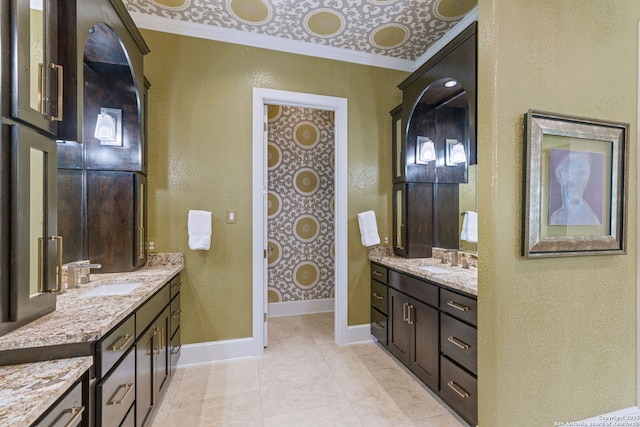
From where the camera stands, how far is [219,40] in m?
2.59

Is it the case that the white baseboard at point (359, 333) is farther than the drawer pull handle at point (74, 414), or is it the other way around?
the white baseboard at point (359, 333)

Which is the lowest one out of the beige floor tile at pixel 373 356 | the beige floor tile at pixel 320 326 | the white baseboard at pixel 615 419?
the beige floor tile at pixel 320 326

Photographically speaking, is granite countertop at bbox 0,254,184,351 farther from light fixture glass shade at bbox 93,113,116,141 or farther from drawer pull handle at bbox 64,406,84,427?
light fixture glass shade at bbox 93,113,116,141

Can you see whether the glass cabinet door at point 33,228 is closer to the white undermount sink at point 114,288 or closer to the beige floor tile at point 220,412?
the white undermount sink at point 114,288

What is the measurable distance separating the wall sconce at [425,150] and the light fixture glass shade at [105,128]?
8.50 feet

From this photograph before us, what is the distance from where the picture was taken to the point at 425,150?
2725mm

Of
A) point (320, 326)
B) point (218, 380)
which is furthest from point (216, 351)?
point (320, 326)

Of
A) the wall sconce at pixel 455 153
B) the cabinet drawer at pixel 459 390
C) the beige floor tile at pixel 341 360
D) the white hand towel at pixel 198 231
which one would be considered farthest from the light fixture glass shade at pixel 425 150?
the white hand towel at pixel 198 231

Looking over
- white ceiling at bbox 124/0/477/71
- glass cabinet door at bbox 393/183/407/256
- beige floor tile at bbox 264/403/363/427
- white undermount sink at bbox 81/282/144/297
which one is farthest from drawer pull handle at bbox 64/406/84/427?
white ceiling at bbox 124/0/477/71

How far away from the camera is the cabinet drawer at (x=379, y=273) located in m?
2.71

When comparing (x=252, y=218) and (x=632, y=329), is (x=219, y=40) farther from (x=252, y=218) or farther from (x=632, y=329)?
(x=632, y=329)

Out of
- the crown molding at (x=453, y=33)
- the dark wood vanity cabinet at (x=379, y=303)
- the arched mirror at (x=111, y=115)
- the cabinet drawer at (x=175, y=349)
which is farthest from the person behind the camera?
the dark wood vanity cabinet at (x=379, y=303)

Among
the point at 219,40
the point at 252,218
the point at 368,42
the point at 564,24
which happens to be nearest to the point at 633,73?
the point at 564,24

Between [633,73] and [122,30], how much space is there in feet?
10.2
